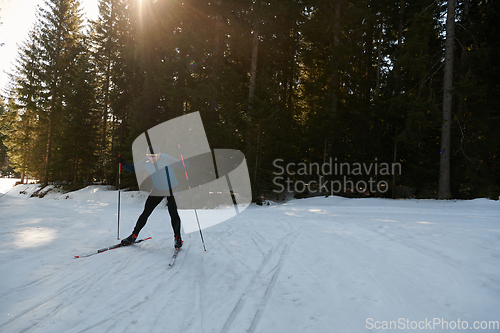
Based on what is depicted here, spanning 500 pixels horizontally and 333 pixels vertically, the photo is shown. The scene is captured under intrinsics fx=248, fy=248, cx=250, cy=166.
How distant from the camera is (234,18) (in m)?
15.6

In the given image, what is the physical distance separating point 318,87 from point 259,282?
17.8m

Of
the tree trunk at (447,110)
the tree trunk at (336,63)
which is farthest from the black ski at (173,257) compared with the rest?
the tree trunk at (336,63)

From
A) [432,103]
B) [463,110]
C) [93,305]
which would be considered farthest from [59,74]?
[463,110]

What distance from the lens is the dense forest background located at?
14.7m

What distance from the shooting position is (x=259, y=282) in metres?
3.60

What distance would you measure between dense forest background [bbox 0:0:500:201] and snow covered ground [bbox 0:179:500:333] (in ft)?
32.8

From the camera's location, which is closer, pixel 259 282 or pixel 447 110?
pixel 259 282

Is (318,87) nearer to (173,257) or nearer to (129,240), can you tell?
(129,240)

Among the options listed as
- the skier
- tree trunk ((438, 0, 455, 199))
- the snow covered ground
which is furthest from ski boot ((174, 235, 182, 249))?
tree trunk ((438, 0, 455, 199))

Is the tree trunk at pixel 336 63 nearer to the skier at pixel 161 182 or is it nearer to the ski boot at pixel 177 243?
the skier at pixel 161 182

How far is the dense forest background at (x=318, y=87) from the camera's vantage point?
1470 cm

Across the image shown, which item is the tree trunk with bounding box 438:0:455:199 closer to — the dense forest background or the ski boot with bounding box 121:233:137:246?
the dense forest background

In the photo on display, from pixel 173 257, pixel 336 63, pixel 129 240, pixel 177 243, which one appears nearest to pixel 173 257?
pixel 173 257

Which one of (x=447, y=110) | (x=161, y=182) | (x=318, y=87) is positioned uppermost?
(x=318, y=87)
